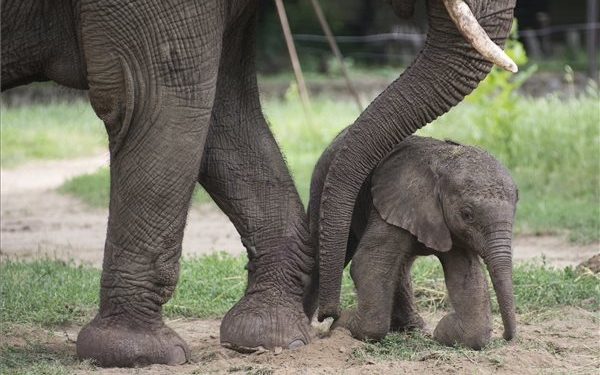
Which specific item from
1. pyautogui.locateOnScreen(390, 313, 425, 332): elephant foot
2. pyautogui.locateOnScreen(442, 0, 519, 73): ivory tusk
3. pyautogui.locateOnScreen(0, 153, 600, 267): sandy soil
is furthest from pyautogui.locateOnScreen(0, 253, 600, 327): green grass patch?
pyautogui.locateOnScreen(442, 0, 519, 73): ivory tusk

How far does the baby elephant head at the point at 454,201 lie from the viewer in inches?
205

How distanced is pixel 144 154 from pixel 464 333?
1.59m

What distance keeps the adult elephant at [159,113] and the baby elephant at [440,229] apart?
0.22 metres

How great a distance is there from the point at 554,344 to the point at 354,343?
961 mm

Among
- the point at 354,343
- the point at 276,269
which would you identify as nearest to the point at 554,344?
the point at 354,343

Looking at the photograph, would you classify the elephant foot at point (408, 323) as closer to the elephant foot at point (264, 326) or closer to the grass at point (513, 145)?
the elephant foot at point (264, 326)

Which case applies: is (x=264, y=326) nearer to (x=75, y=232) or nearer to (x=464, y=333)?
(x=464, y=333)

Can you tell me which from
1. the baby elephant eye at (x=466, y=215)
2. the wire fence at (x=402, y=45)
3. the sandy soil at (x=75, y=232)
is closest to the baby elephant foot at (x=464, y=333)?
the baby elephant eye at (x=466, y=215)

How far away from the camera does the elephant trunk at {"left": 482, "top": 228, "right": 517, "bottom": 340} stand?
514 cm

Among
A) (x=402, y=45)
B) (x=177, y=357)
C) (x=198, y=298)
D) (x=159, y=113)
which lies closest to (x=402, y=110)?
(x=159, y=113)

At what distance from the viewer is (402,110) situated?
5.24 meters

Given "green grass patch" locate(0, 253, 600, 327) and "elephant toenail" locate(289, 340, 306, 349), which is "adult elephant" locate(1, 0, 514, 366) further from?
"green grass patch" locate(0, 253, 600, 327)

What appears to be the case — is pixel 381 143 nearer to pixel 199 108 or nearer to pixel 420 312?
pixel 199 108

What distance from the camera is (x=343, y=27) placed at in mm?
22094
